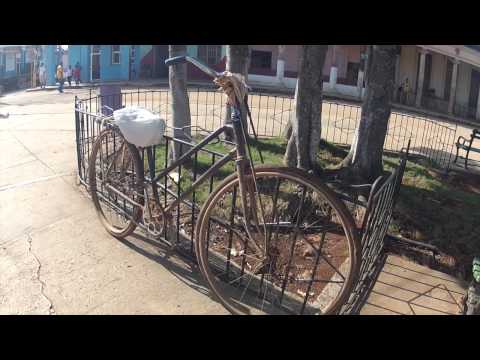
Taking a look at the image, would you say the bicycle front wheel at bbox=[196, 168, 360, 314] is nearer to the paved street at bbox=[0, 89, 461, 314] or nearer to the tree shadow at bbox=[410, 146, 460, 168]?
the paved street at bbox=[0, 89, 461, 314]

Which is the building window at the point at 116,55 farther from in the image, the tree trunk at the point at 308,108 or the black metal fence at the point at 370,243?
the black metal fence at the point at 370,243

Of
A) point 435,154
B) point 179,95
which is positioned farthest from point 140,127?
point 435,154

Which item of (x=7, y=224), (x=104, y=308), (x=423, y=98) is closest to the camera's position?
(x=104, y=308)

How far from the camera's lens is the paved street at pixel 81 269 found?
143 inches

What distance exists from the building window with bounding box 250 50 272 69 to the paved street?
2124 cm

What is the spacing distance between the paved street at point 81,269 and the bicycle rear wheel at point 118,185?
16 centimetres

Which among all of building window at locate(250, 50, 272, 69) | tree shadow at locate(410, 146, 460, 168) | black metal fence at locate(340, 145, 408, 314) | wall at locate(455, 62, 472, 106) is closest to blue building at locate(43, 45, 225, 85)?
building window at locate(250, 50, 272, 69)

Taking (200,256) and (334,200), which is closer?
(334,200)

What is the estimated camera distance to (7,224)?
4879 mm

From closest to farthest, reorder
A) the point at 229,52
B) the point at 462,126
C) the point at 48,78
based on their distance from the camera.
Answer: the point at 229,52 → the point at 462,126 → the point at 48,78

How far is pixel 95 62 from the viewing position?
26.2 m

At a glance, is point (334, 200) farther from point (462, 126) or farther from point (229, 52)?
point (462, 126)

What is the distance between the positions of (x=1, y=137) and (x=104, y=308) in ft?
19.7

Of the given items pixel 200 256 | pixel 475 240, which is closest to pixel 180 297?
pixel 200 256
